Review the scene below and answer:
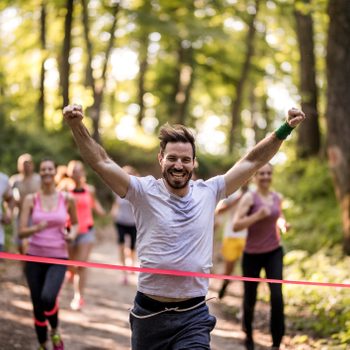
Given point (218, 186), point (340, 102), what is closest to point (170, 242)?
point (218, 186)

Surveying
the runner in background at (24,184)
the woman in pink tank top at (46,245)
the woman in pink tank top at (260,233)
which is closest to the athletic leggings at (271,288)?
the woman in pink tank top at (260,233)

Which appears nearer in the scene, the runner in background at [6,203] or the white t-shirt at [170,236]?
the white t-shirt at [170,236]

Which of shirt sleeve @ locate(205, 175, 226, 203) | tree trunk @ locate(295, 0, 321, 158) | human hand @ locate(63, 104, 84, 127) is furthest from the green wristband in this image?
tree trunk @ locate(295, 0, 321, 158)

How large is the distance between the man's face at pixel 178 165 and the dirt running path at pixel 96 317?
411 cm

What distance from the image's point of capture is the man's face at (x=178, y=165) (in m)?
4.49

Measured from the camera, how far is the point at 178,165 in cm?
448

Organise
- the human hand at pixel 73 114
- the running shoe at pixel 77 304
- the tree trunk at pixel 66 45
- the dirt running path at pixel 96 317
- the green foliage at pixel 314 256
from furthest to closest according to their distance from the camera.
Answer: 1. the tree trunk at pixel 66 45
2. the running shoe at pixel 77 304
3. the green foliage at pixel 314 256
4. the dirt running path at pixel 96 317
5. the human hand at pixel 73 114

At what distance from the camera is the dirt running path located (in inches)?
326

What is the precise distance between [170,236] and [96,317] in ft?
18.5

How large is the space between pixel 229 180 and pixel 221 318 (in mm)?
5671

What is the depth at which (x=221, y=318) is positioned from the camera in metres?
10.1

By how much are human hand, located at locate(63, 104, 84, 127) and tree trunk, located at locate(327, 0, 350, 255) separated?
7.97 meters

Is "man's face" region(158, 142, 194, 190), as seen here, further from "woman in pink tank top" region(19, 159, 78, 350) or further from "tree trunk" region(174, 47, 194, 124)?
"tree trunk" region(174, 47, 194, 124)

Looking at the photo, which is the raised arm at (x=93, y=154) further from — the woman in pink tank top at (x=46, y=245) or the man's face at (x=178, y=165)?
the woman in pink tank top at (x=46, y=245)
